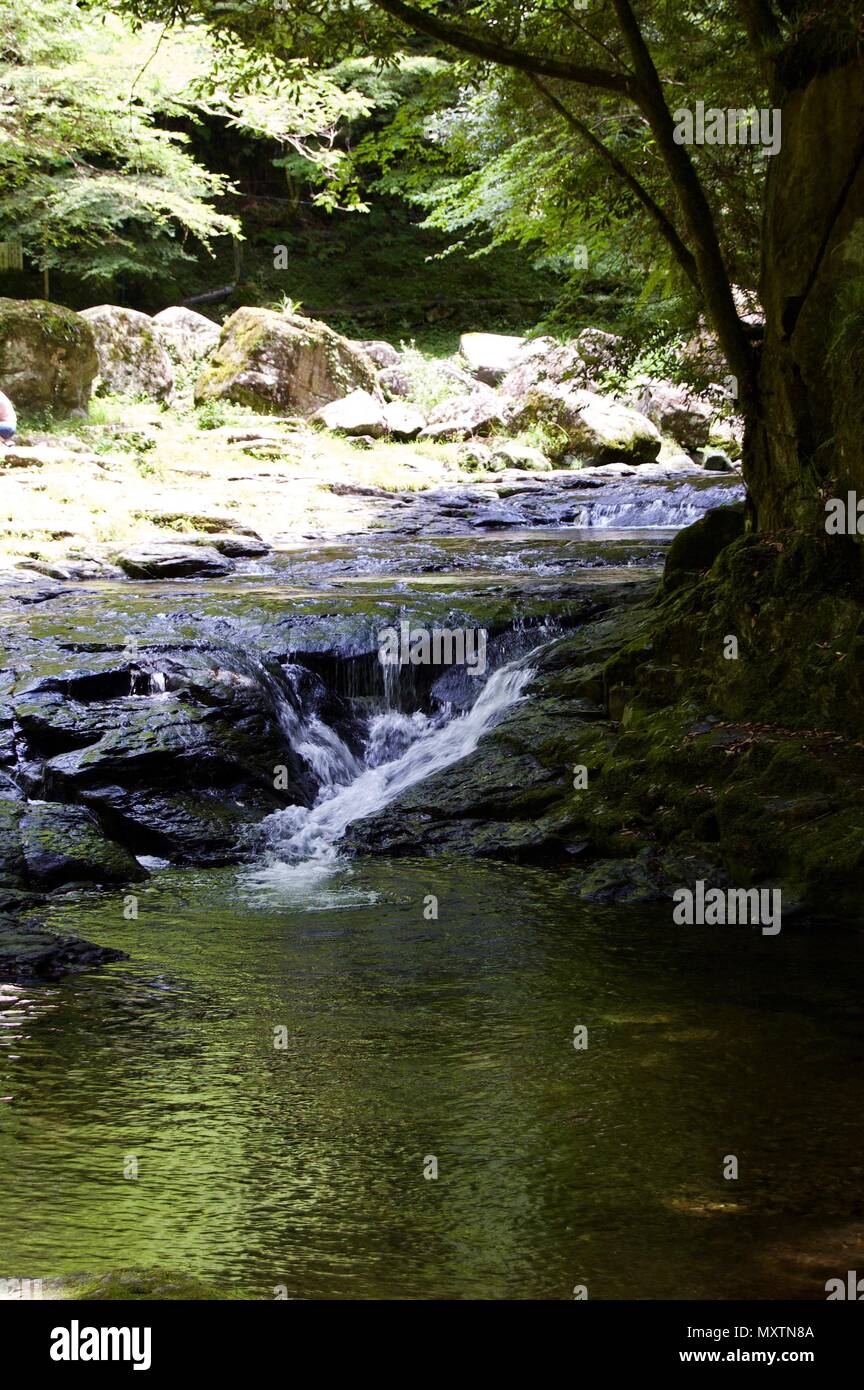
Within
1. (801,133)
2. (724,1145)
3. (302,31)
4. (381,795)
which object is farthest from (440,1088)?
(302,31)

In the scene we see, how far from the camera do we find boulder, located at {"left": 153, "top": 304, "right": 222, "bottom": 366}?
27953 mm

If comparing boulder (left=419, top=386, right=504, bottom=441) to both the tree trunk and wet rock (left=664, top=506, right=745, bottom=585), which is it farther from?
the tree trunk

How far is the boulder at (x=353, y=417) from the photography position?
79.4ft

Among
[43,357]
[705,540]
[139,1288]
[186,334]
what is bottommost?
[139,1288]

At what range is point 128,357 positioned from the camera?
1012 inches

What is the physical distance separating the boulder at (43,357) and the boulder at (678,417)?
11.1 metres

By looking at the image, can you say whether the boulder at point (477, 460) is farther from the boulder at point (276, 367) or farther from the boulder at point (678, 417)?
the boulder at point (276, 367)

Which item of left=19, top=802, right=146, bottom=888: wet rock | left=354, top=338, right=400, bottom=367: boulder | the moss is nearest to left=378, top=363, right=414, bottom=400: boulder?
left=354, top=338, right=400, bottom=367: boulder

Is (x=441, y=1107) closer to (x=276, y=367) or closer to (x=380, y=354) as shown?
(x=276, y=367)

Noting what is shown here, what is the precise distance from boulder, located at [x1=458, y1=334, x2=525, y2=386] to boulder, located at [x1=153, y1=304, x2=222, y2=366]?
584cm

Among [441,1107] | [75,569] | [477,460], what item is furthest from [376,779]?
[477,460]

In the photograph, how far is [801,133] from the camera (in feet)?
27.5

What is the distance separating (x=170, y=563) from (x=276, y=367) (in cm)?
1210
